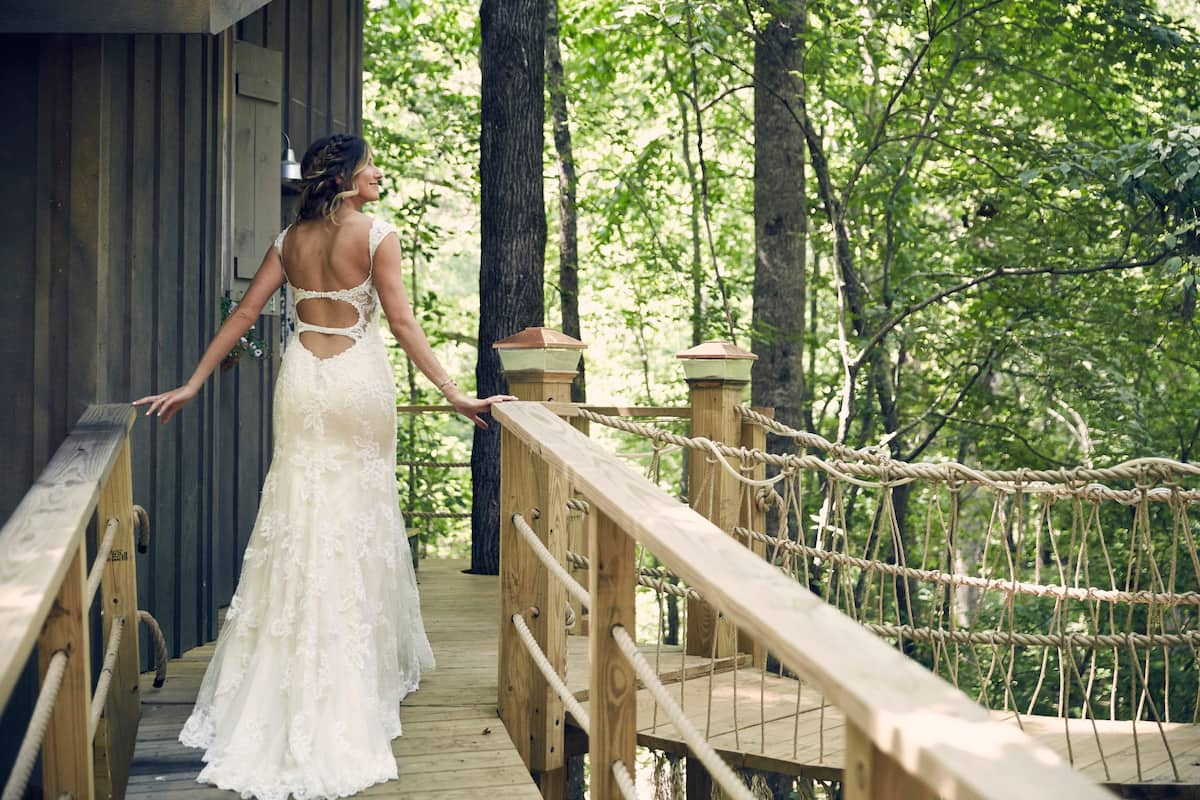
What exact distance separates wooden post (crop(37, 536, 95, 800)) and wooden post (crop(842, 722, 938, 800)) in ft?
6.00

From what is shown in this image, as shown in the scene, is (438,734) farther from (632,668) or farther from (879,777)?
(879,777)

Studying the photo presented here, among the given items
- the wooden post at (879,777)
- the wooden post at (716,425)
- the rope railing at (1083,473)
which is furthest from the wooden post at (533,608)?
the wooden post at (879,777)

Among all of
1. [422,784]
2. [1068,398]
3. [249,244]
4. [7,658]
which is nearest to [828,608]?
[7,658]

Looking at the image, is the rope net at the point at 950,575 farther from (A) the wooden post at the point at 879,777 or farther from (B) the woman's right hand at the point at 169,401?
(A) the wooden post at the point at 879,777

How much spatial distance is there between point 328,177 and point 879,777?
3.20 metres

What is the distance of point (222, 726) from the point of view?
3.83 meters

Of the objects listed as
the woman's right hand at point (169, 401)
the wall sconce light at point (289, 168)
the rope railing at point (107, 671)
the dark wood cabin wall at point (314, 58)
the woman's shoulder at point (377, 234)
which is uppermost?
the dark wood cabin wall at point (314, 58)

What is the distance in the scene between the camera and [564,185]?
1281 cm

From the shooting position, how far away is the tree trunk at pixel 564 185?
1248cm

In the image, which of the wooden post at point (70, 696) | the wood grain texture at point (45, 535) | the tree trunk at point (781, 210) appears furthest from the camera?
the tree trunk at point (781, 210)

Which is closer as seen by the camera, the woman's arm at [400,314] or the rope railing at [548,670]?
the rope railing at [548,670]

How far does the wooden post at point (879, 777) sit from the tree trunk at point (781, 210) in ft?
27.6

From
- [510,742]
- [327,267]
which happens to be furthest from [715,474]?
[327,267]

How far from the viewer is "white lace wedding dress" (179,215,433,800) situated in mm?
3629
